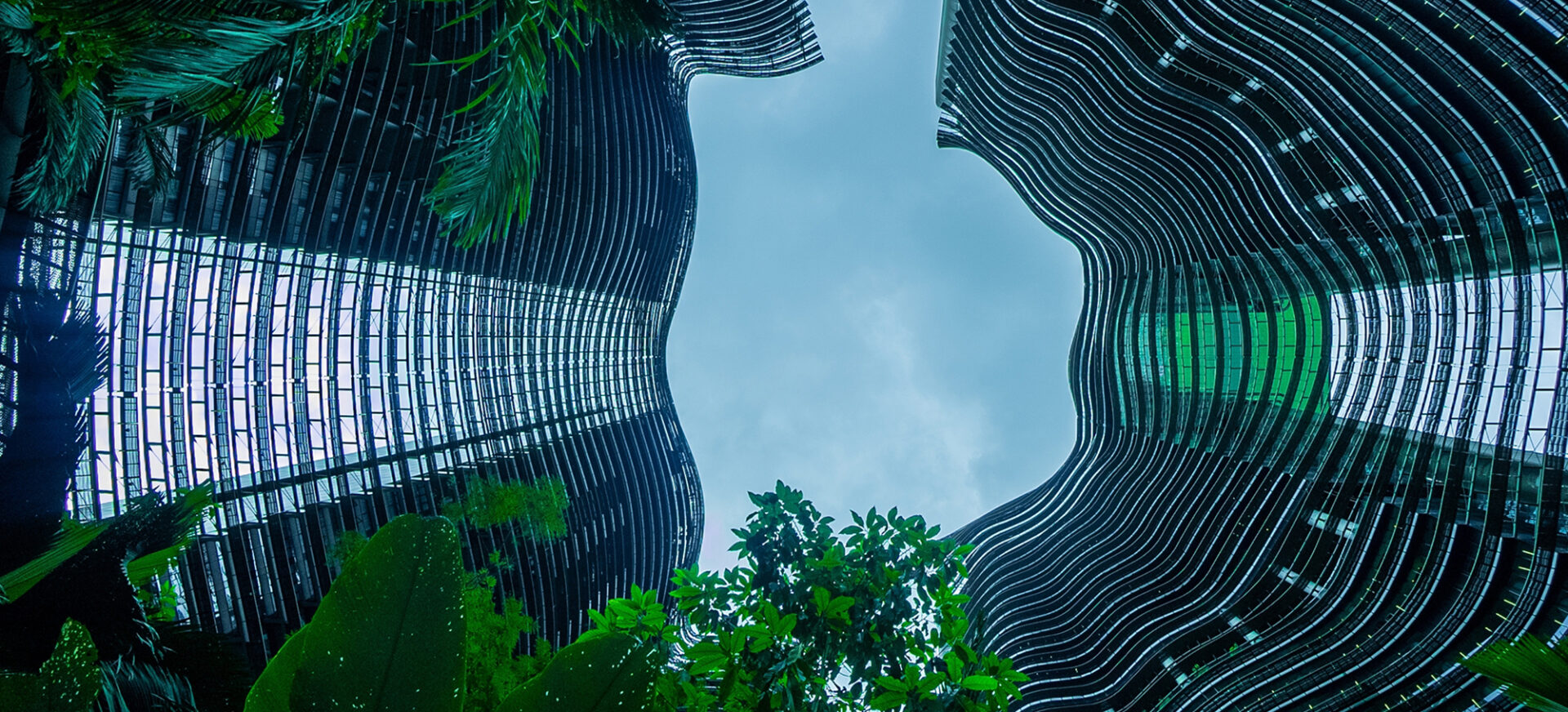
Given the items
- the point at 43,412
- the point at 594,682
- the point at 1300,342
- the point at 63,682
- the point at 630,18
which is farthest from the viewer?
the point at 1300,342

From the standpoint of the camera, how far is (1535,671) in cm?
301

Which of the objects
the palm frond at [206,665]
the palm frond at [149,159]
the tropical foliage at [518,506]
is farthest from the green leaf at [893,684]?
the tropical foliage at [518,506]

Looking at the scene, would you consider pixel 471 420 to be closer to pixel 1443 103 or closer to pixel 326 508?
pixel 326 508

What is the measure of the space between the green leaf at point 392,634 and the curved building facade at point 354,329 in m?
3.87

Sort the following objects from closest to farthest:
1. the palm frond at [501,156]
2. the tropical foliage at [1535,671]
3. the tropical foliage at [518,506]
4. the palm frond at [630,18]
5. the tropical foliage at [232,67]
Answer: the tropical foliage at [1535,671]
the tropical foliage at [232,67]
the palm frond at [501,156]
the palm frond at [630,18]
the tropical foliage at [518,506]

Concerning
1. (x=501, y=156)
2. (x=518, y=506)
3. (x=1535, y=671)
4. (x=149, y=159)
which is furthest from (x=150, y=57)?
(x=518, y=506)

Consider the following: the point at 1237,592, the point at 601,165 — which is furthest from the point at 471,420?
the point at 1237,592

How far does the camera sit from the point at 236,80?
379cm

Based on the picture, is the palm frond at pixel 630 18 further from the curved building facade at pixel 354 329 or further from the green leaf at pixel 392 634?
the green leaf at pixel 392 634

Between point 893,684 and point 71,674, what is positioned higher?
point 71,674

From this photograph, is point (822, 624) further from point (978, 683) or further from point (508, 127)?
point (508, 127)

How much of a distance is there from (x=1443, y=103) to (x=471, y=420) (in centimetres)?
3943

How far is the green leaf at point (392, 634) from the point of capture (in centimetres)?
117

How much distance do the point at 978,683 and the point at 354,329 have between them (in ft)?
95.9
